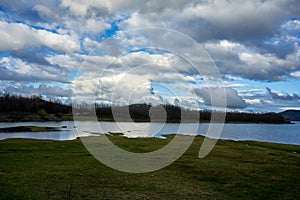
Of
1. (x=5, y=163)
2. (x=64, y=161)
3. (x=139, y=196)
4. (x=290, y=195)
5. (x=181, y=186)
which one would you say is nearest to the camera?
(x=139, y=196)

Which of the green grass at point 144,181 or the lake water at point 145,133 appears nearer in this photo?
the green grass at point 144,181

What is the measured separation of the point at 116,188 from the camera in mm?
16938

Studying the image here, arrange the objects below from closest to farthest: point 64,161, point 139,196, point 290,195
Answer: point 139,196
point 290,195
point 64,161

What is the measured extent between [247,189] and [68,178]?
36.5 ft

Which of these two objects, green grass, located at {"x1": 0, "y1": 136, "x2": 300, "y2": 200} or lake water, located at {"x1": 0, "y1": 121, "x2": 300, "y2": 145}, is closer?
green grass, located at {"x1": 0, "y1": 136, "x2": 300, "y2": 200}

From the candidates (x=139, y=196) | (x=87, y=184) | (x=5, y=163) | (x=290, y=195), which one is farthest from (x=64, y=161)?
(x=290, y=195)

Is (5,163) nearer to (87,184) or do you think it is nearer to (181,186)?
(87,184)

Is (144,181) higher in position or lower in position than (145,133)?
higher

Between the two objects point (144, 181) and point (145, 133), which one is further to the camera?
point (145, 133)

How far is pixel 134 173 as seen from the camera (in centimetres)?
2178

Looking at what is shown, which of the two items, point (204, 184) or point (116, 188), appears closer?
point (116, 188)

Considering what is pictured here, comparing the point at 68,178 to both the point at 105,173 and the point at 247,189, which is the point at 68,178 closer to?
the point at 105,173

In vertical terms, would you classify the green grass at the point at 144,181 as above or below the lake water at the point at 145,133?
above

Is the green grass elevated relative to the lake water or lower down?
elevated
